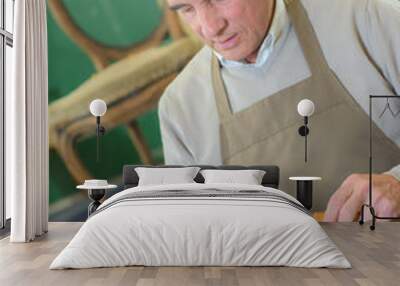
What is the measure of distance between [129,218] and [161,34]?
3.57 meters

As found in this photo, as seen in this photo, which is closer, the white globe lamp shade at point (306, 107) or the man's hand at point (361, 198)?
the white globe lamp shade at point (306, 107)

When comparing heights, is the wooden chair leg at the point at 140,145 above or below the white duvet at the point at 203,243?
above

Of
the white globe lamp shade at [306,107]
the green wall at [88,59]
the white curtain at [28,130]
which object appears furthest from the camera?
the green wall at [88,59]

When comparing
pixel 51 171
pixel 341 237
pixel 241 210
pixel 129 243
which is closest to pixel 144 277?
pixel 129 243

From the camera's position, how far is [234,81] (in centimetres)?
756

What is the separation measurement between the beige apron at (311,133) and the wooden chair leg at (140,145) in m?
0.94

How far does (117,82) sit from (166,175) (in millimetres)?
1462

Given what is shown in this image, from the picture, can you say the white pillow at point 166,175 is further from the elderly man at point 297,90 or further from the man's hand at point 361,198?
the man's hand at point 361,198

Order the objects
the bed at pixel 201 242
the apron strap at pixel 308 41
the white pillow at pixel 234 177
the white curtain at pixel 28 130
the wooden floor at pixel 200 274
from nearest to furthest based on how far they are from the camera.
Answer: the wooden floor at pixel 200 274, the bed at pixel 201 242, the white curtain at pixel 28 130, the white pillow at pixel 234 177, the apron strap at pixel 308 41

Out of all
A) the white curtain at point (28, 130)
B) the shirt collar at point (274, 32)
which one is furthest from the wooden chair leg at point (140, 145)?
the shirt collar at point (274, 32)

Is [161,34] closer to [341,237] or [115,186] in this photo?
[115,186]

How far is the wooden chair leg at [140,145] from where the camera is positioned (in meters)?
7.61

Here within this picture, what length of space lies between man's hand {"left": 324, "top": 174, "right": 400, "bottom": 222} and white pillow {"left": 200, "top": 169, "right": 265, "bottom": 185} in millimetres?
1067

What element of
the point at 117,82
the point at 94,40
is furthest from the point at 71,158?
the point at 94,40
